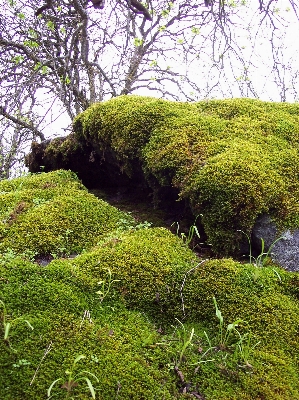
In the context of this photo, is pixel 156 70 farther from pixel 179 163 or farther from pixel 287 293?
pixel 287 293

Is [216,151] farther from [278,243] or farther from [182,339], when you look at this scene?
[182,339]

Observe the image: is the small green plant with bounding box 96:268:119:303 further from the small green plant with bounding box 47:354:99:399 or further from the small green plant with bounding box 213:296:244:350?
the small green plant with bounding box 213:296:244:350

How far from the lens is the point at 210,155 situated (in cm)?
312

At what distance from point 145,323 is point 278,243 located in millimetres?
1225

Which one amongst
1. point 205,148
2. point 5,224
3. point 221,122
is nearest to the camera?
point 5,224

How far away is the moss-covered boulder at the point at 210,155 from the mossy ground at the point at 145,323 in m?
0.43

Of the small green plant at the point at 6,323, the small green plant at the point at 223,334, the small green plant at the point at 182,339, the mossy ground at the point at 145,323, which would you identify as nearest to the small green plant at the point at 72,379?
the mossy ground at the point at 145,323

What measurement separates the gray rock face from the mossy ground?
0.19 metres

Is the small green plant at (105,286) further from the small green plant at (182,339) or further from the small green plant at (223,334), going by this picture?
the small green plant at (223,334)

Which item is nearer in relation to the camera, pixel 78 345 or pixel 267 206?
pixel 78 345

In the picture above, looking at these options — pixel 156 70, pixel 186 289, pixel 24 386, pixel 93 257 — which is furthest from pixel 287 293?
pixel 156 70

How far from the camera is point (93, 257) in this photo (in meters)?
2.41

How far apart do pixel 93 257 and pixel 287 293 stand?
129 centimetres

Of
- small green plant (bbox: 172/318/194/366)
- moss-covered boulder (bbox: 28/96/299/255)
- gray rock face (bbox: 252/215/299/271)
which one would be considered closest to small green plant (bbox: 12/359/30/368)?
small green plant (bbox: 172/318/194/366)
